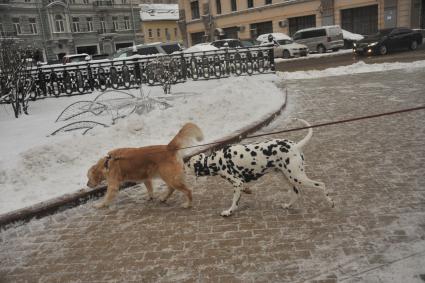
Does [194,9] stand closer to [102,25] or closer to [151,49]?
[102,25]

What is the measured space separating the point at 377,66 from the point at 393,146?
1287cm

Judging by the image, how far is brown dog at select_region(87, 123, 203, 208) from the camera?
17.5 feet

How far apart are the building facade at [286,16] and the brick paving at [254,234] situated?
3310 centimetres

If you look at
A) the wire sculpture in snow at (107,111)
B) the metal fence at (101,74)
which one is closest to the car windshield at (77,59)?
the metal fence at (101,74)

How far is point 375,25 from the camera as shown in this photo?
37.6 meters

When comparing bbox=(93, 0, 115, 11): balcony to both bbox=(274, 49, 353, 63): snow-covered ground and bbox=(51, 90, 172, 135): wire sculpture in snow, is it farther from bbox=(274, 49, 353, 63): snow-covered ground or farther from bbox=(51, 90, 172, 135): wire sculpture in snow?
bbox=(51, 90, 172, 135): wire sculpture in snow

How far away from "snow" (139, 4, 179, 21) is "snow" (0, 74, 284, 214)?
52.8 metres

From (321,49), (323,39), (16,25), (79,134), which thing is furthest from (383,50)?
(16,25)

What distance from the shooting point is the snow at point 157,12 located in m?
63.7

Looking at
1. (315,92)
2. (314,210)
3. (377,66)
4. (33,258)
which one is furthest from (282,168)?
(377,66)

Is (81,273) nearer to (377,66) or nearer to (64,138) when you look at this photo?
(64,138)

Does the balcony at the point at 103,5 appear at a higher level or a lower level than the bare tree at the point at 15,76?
higher

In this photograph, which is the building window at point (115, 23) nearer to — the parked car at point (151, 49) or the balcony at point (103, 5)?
the balcony at point (103, 5)

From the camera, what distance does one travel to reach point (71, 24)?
55.8m
